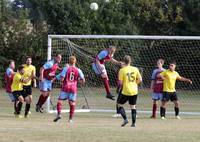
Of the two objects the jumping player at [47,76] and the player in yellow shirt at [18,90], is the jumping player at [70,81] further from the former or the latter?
the jumping player at [47,76]

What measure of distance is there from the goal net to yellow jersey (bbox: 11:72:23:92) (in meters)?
6.02

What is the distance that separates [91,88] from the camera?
98.8 feet

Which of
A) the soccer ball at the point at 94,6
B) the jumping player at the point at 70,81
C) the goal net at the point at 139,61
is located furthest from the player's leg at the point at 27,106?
the soccer ball at the point at 94,6

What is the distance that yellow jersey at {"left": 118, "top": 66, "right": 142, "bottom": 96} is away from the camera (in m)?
18.1

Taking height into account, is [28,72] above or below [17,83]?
above

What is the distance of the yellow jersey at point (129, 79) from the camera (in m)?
18.1

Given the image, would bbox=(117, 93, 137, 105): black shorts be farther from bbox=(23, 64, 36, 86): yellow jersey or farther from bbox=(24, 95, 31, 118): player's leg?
bbox=(23, 64, 36, 86): yellow jersey

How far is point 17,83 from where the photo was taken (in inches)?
853

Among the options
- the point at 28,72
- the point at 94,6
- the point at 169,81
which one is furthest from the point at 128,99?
the point at 94,6

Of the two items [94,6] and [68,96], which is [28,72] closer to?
[68,96]

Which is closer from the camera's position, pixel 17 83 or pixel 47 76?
pixel 17 83

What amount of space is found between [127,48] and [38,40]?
42.1 feet

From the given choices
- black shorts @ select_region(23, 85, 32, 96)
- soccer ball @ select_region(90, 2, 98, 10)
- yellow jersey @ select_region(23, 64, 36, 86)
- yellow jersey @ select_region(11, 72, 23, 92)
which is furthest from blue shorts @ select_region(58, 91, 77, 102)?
soccer ball @ select_region(90, 2, 98, 10)

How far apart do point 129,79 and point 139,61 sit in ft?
50.7
